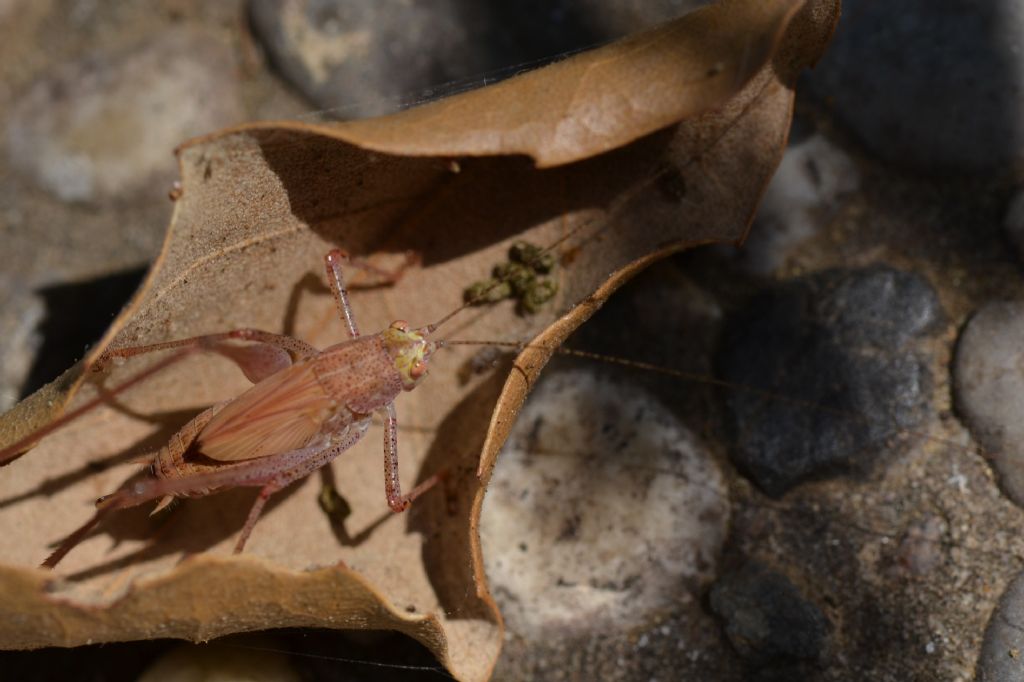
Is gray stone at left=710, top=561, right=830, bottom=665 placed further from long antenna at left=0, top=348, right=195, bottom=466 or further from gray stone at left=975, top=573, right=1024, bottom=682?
long antenna at left=0, top=348, right=195, bottom=466

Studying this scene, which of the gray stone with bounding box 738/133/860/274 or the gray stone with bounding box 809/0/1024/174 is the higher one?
the gray stone with bounding box 809/0/1024/174

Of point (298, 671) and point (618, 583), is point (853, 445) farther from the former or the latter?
point (298, 671)

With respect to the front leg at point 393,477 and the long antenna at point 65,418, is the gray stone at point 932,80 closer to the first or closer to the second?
the front leg at point 393,477

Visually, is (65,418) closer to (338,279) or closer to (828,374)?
(338,279)

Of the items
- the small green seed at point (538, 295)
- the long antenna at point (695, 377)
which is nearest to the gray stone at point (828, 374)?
the long antenna at point (695, 377)

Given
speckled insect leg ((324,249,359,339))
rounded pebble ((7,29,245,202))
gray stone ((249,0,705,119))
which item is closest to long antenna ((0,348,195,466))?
speckled insect leg ((324,249,359,339))

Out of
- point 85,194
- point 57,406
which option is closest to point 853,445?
point 57,406
